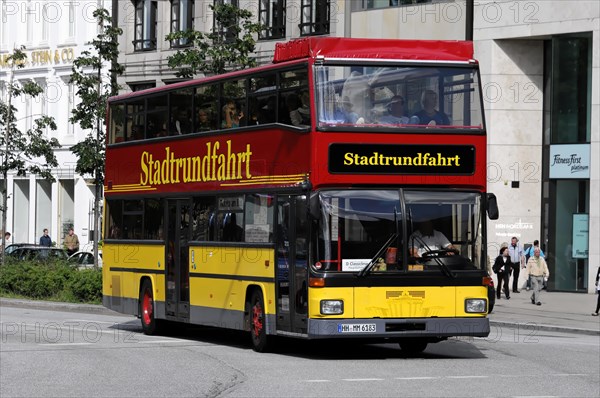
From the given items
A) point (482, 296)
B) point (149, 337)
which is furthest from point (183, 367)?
point (149, 337)

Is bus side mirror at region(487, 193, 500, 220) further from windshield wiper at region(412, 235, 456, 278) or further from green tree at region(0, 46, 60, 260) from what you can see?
green tree at region(0, 46, 60, 260)

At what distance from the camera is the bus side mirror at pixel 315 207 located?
1953 cm

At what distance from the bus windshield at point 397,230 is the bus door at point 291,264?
40 cm

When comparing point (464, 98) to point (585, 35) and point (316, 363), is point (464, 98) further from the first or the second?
point (585, 35)

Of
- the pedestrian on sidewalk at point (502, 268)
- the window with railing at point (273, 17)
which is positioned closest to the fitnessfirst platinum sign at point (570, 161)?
the pedestrian on sidewalk at point (502, 268)

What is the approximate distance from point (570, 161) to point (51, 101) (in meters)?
29.3

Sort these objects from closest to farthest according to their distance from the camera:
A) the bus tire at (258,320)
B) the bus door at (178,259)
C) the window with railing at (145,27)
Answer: the bus tire at (258,320), the bus door at (178,259), the window with railing at (145,27)

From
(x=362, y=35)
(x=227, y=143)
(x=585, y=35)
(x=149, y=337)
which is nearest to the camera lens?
(x=227, y=143)

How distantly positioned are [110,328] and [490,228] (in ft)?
67.8

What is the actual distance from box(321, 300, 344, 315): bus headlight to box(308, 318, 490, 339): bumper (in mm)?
105

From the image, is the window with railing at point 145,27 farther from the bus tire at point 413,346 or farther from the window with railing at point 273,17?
the bus tire at point 413,346

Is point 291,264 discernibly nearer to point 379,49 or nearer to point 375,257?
point 375,257

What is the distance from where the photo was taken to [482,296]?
20.1 metres

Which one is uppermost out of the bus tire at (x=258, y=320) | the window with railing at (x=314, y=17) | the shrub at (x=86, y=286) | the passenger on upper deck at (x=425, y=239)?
the window with railing at (x=314, y=17)
